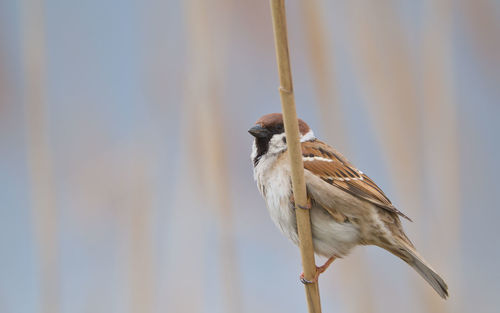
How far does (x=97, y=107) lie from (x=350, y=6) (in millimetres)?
1091

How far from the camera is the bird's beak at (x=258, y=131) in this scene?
2076mm

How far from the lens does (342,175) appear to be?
2020mm

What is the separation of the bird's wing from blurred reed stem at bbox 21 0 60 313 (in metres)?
0.94

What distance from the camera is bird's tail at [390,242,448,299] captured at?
177cm

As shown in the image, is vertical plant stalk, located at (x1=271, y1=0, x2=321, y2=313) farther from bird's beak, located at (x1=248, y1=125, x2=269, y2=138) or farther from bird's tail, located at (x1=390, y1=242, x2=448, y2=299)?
bird's beak, located at (x1=248, y1=125, x2=269, y2=138)

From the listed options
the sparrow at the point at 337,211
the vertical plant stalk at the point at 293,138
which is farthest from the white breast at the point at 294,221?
the vertical plant stalk at the point at 293,138

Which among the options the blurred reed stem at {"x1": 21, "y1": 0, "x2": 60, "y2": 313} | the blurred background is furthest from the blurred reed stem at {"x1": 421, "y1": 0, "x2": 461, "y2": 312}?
the blurred reed stem at {"x1": 21, "y1": 0, "x2": 60, "y2": 313}

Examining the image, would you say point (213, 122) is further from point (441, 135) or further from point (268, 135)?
point (441, 135)

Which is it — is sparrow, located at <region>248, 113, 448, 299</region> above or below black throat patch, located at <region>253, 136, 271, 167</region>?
below

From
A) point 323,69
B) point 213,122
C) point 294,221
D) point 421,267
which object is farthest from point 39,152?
point 421,267

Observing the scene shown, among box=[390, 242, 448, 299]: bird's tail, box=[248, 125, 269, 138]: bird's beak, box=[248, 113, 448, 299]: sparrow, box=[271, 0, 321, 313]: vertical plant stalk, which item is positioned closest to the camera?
box=[271, 0, 321, 313]: vertical plant stalk

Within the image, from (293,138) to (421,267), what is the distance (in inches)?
36.5

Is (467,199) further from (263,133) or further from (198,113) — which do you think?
(198,113)

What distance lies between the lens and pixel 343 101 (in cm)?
193
